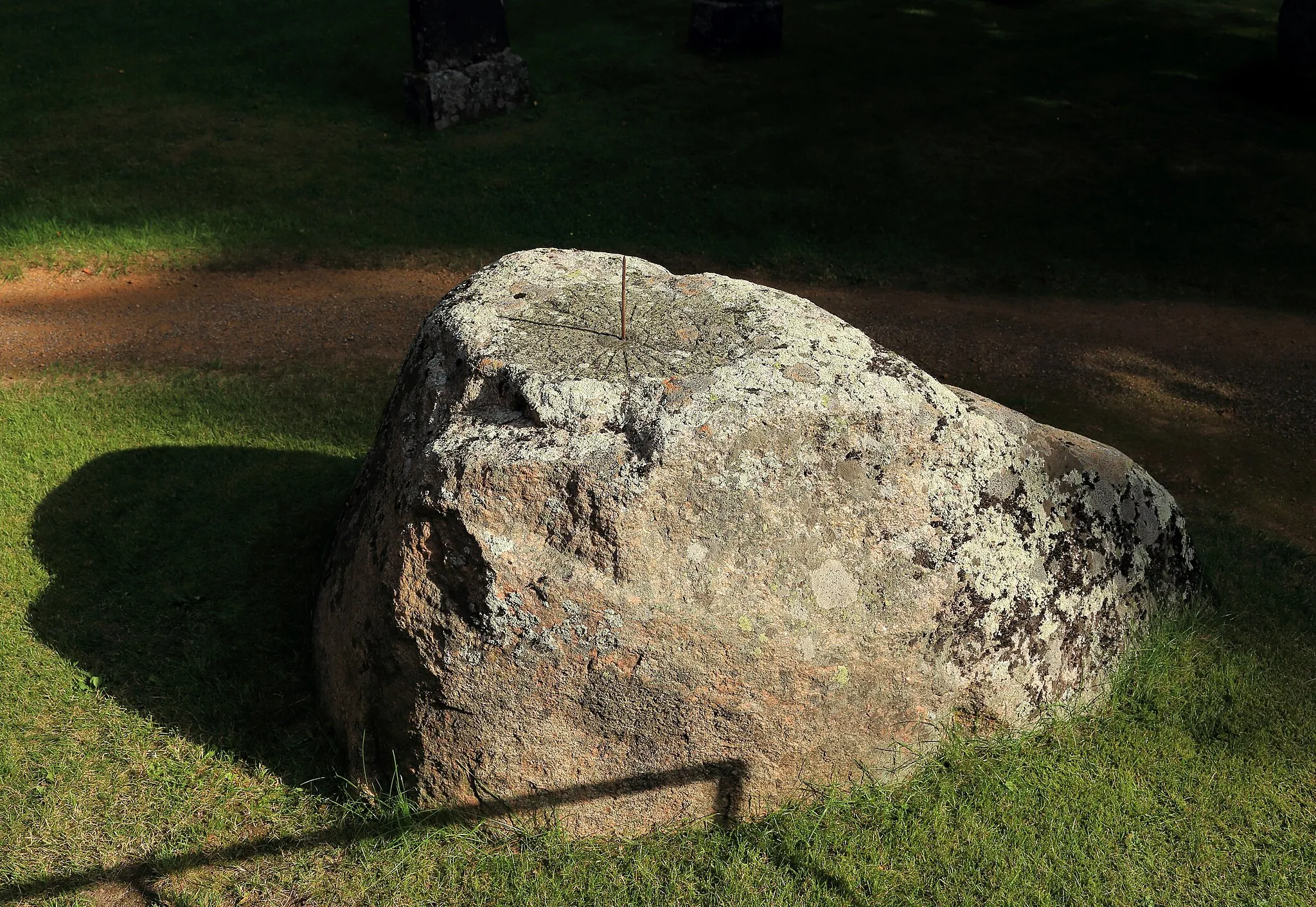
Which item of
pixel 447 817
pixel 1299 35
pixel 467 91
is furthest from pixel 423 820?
pixel 1299 35

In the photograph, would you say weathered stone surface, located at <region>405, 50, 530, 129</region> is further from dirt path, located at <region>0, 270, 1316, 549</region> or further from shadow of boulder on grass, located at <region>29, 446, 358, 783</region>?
shadow of boulder on grass, located at <region>29, 446, 358, 783</region>

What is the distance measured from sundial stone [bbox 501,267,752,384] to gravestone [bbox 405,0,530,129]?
885 cm

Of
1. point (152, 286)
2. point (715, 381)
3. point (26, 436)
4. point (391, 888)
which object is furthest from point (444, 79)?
point (391, 888)

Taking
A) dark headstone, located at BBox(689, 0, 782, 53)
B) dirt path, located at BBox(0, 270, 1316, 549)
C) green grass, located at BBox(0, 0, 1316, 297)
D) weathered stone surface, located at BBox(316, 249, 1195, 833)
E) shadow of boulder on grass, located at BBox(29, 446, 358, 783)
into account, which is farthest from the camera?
dark headstone, located at BBox(689, 0, 782, 53)

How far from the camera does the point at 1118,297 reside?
1101 centimetres

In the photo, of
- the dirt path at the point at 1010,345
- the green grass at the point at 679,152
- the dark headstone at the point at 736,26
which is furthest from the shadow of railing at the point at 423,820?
the dark headstone at the point at 736,26

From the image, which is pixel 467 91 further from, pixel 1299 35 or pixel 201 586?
pixel 1299 35

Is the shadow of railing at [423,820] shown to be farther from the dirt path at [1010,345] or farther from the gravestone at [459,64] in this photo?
the gravestone at [459,64]

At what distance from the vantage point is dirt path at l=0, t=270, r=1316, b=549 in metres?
8.28

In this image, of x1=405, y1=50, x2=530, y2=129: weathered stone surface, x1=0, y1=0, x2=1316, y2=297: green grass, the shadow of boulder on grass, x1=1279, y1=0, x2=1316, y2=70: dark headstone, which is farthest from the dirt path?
x1=1279, y1=0, x2=1316, y2=70: dark headstone

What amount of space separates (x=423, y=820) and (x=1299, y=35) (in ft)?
51.3

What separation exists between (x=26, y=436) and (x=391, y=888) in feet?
15.7

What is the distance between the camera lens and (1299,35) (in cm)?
1438

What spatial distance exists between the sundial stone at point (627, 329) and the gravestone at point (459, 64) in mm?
8854
